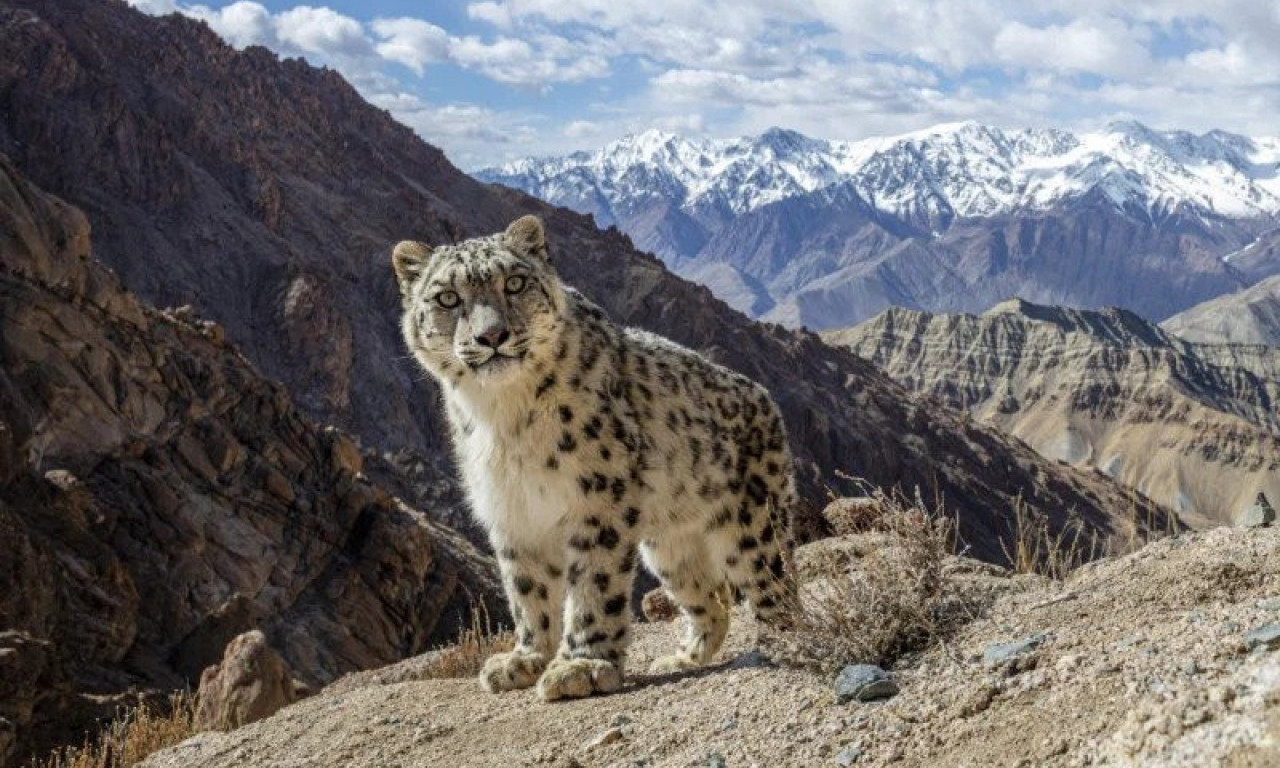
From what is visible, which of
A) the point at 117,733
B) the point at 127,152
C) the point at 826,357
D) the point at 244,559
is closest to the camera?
the point at 117,733

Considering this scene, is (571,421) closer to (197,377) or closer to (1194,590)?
(1194,590)

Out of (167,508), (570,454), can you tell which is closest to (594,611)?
(570,454)

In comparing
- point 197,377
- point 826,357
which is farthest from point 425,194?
point 197,377

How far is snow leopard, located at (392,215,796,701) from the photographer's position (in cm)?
789

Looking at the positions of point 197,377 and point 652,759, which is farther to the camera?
point 197,377

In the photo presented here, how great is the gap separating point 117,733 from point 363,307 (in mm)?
87523

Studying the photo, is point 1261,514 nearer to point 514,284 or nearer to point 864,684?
point 864,684

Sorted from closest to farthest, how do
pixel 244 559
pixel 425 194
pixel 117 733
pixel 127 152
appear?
1. pixel 117 733
2. pixel 244 559
3. pixel 127 152
4. pixel 425 194

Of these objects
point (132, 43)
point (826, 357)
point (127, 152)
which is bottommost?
point (826, 357)

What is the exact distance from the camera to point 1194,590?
21.4ft

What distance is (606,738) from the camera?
6.64 meters

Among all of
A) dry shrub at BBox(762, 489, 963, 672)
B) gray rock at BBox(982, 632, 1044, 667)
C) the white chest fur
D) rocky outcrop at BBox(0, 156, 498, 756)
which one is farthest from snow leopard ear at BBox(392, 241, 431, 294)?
rocky outcrop at BBox(0, 156, 498, 756)

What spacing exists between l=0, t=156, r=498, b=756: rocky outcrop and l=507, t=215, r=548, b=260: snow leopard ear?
45.3 ft

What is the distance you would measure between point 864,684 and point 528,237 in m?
4.02
